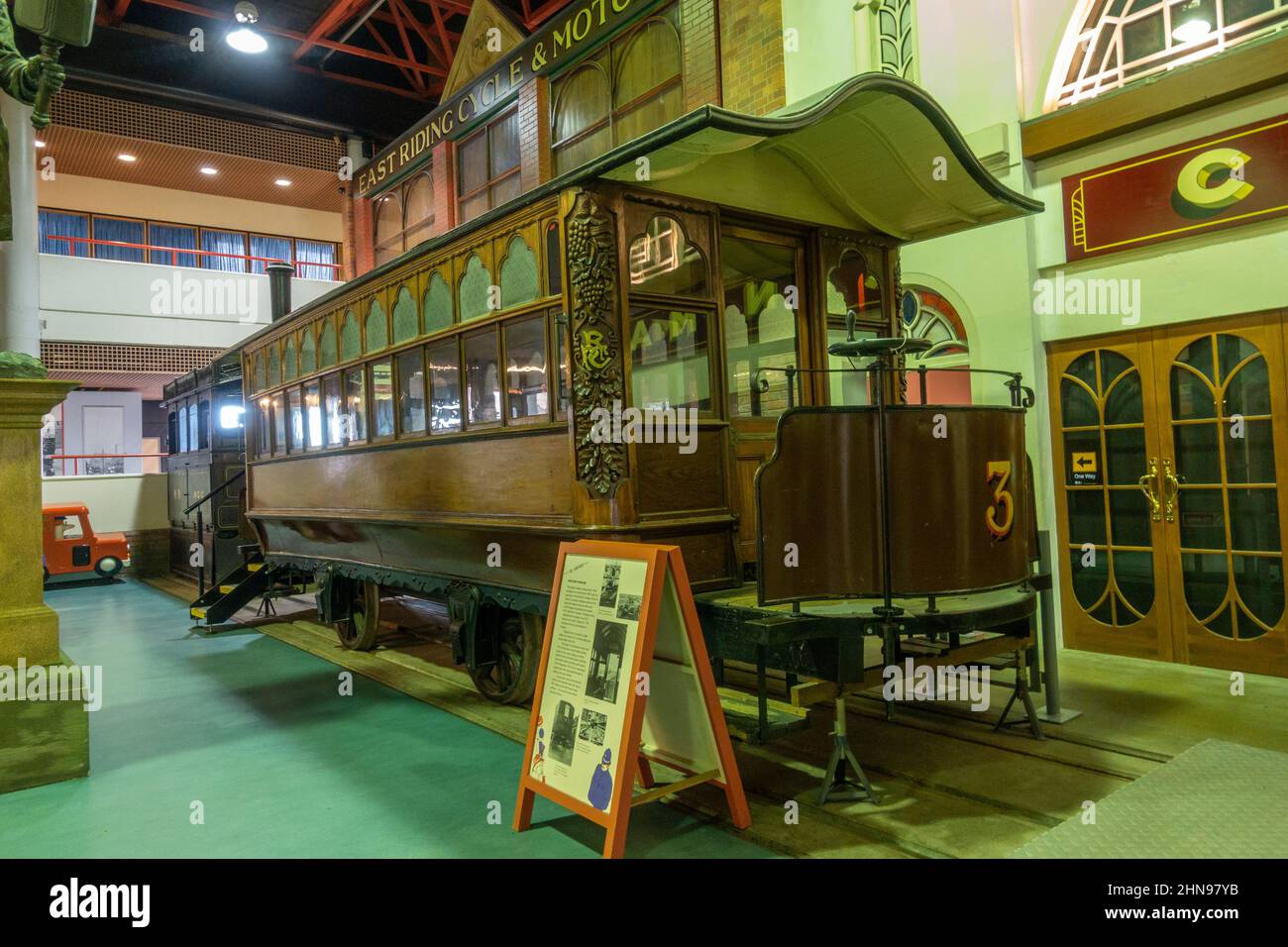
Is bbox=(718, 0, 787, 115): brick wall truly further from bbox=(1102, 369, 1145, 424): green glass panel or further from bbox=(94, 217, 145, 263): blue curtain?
bbox=(94, 217, 145, 263): blue curtain

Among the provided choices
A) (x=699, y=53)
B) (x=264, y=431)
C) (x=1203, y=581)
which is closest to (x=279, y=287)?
(x=264, y=431)

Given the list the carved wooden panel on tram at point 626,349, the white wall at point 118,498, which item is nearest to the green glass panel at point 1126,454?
the carved wooden panel on tram at point 626,349

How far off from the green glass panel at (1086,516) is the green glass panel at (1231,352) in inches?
49.9

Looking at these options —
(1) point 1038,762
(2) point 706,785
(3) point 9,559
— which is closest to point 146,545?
(3) point 9,559

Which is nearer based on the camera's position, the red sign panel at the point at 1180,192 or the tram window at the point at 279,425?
the red sign panel at the point at 1180,192

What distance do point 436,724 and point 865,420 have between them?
11.9 feet

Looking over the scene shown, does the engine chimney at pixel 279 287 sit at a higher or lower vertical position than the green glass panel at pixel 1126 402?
higher

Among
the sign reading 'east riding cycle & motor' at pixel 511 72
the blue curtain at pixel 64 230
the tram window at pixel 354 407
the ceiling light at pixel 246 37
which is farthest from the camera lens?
the blue curtain at pixel 64 230

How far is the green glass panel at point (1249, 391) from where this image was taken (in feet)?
19.7

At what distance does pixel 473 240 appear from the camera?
19.0 feet

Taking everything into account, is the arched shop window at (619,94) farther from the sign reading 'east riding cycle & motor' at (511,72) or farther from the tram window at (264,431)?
the tram window at (264,431)

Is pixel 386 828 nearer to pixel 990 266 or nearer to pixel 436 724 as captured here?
pixel 436 724

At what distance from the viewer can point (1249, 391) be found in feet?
20.0

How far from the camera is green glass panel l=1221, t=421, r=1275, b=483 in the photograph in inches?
237
